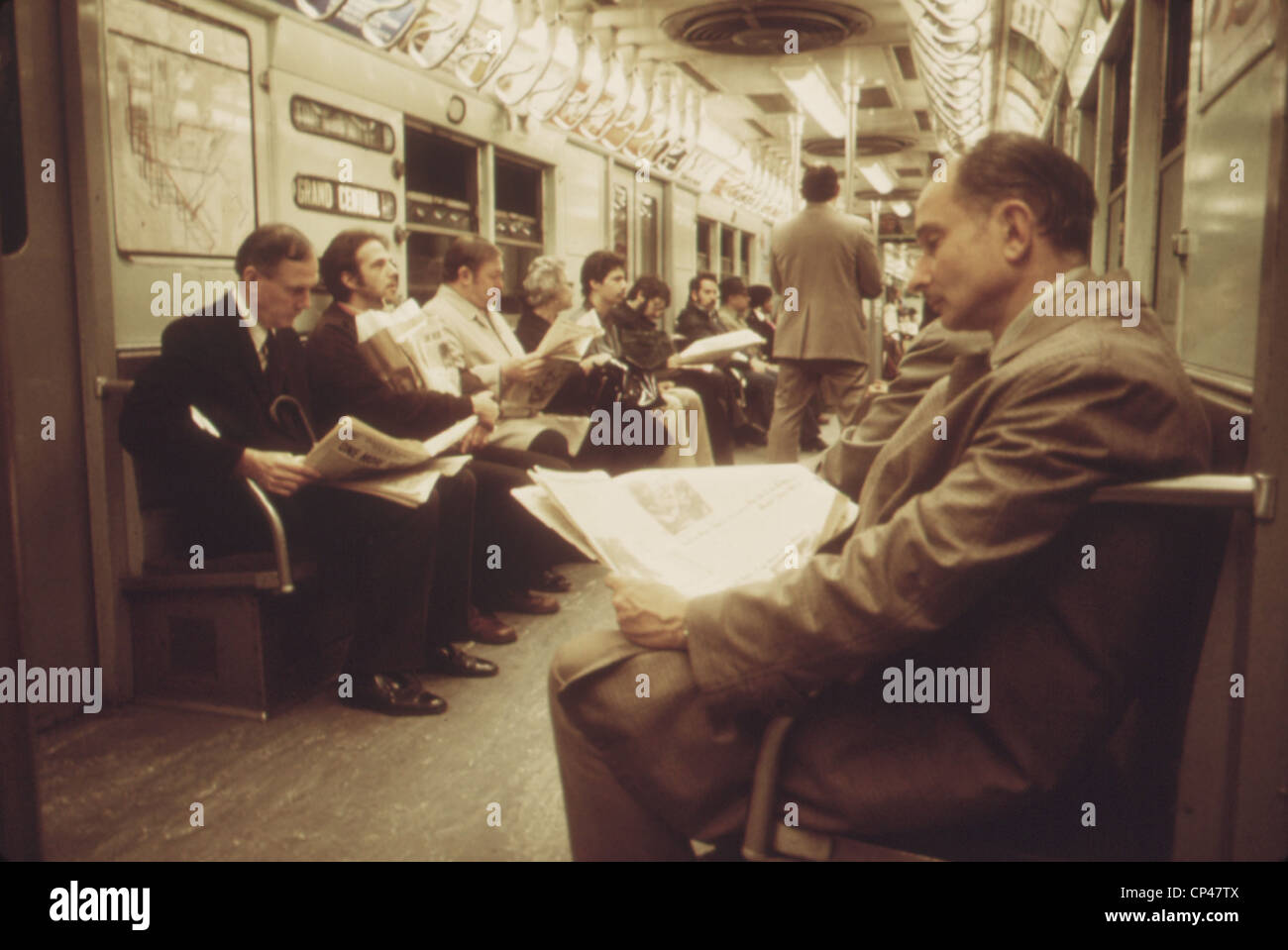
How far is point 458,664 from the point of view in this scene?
321cm

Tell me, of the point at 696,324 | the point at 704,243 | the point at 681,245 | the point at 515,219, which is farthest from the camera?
the point at 704,243

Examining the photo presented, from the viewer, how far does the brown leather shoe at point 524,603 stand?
3912 millimetres

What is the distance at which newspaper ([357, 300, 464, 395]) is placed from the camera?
3180mm

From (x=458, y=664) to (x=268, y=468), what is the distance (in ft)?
2.83

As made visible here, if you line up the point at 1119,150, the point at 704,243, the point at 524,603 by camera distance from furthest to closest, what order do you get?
1. the point at 704,243
2. the point at 1119,150
3. the point at 524,603

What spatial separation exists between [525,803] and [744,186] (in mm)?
9605

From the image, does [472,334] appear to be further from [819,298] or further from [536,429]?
[819,298]

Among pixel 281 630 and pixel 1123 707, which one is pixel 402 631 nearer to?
pixel 281 630

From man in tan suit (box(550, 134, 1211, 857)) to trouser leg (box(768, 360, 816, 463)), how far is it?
13.3 ft

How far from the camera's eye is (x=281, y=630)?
2982 mm

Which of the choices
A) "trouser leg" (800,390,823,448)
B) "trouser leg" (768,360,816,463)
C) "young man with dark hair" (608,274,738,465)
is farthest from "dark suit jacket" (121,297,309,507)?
"trouser leg" (800,390,823,448)

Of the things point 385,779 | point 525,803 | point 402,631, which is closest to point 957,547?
point 525,803

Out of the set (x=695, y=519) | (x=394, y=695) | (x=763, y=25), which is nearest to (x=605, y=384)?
(x=394, y=695)

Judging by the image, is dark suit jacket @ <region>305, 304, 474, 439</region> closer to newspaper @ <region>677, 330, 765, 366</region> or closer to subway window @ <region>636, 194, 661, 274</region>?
newspaper @ <region>677, 330, 765, 366</region>
